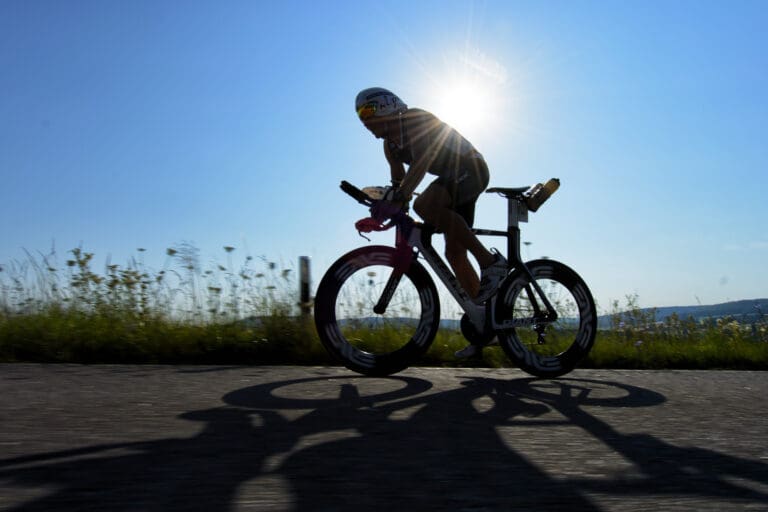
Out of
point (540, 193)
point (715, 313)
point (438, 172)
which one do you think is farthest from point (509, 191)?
point (715, 313)

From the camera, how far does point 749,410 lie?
3449 millimetres

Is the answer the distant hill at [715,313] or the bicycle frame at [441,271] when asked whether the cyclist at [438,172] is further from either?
the distant hill at [715,313]

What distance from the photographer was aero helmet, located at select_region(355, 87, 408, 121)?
4.60 meters

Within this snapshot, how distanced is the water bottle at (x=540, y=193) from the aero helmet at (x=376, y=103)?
121cm

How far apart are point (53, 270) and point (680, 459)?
21.6 ft

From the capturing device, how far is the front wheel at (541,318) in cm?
465

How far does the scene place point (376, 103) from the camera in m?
4.60

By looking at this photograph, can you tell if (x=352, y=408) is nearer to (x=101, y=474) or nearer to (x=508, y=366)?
(x=101, y=474)

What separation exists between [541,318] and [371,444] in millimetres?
2585

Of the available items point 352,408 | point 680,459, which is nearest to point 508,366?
point 352,408

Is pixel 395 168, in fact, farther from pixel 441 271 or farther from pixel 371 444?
pixel 371 444

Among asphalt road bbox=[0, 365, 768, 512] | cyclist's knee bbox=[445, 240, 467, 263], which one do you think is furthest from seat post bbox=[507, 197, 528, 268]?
asphalt road bbox=[0, 365, 768, 512]

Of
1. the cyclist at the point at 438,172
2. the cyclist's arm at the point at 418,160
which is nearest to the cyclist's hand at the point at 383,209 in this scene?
the cyclist at the point at 438,172

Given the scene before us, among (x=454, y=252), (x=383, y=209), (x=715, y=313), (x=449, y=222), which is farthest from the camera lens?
(x=715, y=313)
